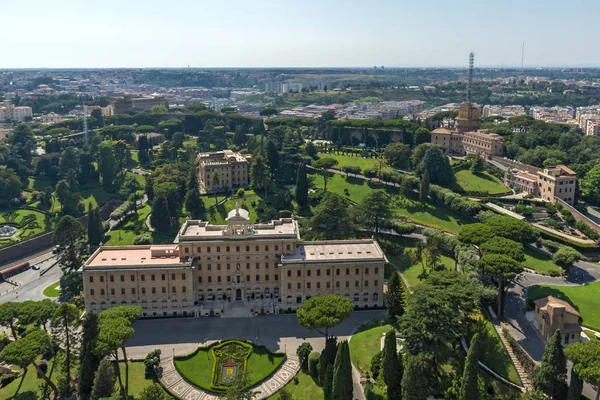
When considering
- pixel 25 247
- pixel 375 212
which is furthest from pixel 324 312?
pixel 25 247

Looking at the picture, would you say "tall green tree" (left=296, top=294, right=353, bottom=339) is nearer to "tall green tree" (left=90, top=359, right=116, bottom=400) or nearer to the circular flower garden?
the circular flower garden

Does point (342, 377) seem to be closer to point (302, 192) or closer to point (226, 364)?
point (226, 364)

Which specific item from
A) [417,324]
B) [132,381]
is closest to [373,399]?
[417,324]

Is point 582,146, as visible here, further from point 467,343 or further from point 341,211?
point 467,343

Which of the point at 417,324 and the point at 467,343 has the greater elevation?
the point at 417,324

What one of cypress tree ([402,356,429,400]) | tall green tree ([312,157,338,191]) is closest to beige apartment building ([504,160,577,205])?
tall green tree ([312,157,338,191])
